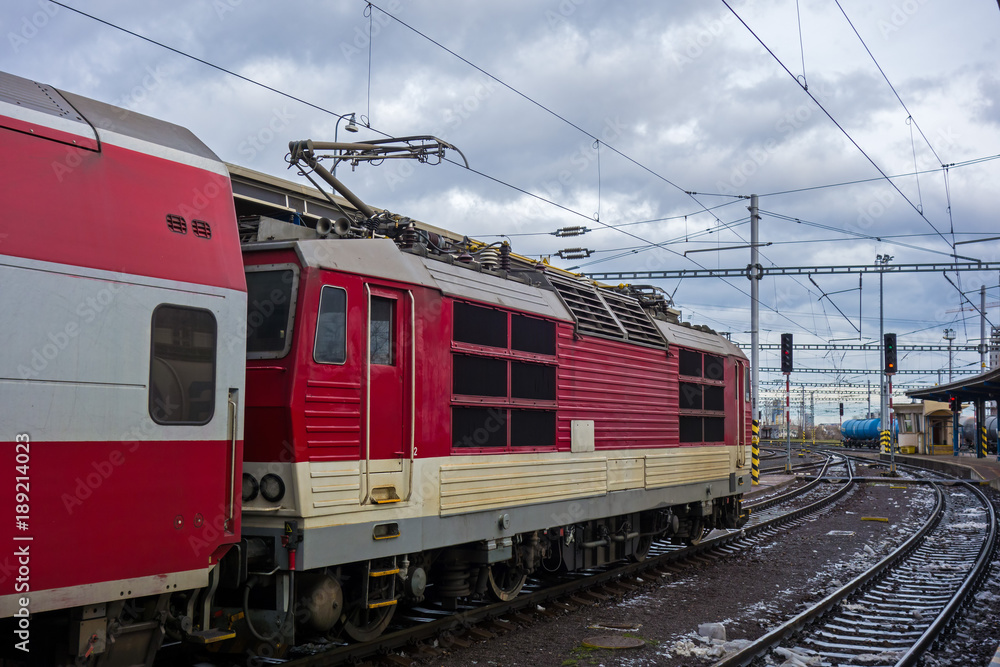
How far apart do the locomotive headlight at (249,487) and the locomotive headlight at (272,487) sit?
2.7 inches

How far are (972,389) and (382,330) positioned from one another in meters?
39.0

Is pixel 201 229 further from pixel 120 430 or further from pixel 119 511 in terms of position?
pixel 119 511

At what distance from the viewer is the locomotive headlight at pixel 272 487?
6.89m

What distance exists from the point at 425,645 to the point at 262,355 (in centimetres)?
337

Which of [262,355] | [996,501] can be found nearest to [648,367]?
[262,355]

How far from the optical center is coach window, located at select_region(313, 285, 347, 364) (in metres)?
7.16

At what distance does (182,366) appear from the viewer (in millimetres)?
5758

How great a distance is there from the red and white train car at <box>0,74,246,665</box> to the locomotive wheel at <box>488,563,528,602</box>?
4.66 meters

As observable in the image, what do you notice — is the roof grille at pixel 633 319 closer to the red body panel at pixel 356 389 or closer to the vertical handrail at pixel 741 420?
the red body panel at pixel 356 389

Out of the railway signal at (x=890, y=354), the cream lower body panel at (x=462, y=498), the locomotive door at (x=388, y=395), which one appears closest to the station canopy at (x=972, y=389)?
the railway signal at (x=890, y=354)

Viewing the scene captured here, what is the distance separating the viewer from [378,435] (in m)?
7.63

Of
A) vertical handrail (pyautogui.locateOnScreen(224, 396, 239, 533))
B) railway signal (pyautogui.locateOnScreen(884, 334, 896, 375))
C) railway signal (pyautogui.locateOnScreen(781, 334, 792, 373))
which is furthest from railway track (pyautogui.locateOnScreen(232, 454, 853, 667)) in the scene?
railway signal (pyautogui.locateOnScreen(884, 334, 896, 375))

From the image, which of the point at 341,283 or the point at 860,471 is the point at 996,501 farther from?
the point at 341,283

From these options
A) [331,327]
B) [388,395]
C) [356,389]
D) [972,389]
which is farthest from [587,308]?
[972,389]
